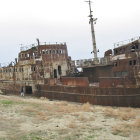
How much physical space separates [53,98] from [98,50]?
7.75 m

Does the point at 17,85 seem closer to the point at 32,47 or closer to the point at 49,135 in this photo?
the point at 32,47

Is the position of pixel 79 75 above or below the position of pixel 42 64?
below

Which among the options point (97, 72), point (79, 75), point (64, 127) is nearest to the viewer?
point (64, 127)

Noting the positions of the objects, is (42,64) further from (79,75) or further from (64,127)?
Answer: (64,127)

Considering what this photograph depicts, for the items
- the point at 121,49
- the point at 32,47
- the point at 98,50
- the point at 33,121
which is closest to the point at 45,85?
the point at 32,47

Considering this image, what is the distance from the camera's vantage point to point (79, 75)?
23266mm

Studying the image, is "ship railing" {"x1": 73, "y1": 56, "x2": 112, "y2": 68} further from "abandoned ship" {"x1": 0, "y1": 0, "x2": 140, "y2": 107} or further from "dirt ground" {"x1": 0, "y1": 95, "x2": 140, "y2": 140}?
"dirt ground" {"x1": 0, "y1": 95, "x2": 140, "y2": 140}

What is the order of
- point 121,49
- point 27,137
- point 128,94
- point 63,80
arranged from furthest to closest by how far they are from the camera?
1. point 63,80
2. point 121,49
3. point 128,94
4. point 27,137

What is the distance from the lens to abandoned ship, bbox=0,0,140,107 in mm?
16359

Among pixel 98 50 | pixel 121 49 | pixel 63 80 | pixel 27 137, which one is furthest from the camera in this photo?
pixel 98 50

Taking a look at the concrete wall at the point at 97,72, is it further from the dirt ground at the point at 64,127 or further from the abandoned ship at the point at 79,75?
the dirt ground at the point at 64,127

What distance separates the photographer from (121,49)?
63.2ft

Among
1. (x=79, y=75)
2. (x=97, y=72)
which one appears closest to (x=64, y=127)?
(x=97, y=72)

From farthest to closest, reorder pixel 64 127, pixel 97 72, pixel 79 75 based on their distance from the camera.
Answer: pixel 79 75 < pixel 97 72 < pixel 64 127
